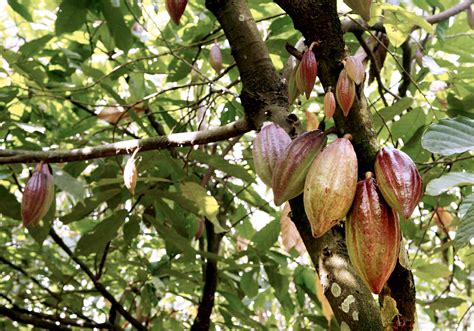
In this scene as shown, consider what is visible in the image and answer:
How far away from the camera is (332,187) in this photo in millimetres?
632

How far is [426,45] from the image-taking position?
6.61 feet

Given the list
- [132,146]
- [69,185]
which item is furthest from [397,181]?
[69,185]

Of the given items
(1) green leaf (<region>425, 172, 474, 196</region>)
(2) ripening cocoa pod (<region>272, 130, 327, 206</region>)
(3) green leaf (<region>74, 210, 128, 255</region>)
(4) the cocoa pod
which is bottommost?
(2) ripening cocoa pod (<region>272, 130, 327, 206</region>)

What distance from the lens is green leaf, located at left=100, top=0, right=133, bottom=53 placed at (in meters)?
1.60

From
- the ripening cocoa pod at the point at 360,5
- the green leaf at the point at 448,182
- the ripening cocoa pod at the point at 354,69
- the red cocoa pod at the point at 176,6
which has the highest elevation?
the red cocoa pod at the point at 176,6

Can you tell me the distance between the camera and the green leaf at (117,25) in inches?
63.2

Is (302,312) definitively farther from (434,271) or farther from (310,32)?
(310,32)

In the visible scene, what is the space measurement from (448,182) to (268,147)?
11.8 inches

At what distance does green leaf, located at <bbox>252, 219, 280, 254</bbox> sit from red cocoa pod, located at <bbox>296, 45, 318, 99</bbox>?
98 centimetres

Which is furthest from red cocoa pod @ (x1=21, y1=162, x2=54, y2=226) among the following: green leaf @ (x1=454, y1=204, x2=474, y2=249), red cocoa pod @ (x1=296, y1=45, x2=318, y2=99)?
green leaf @ (x1=454, y1=204, x2=474, y2=249)

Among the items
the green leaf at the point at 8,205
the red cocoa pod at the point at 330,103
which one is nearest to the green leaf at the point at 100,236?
the green leaf at the point at 8,205

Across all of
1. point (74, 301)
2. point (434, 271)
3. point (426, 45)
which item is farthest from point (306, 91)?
point (74, 301)

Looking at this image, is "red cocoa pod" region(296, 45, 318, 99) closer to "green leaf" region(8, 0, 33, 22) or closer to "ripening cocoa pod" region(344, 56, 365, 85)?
"ripening cocoa pod" region(344, 56, 365, 85)

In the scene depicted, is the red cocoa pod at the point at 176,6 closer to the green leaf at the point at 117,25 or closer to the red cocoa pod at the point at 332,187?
the green leaf at the point at 117,25
